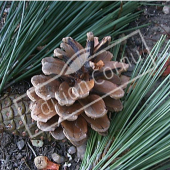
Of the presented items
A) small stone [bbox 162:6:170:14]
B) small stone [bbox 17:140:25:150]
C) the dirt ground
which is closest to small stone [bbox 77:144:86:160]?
the dirt ground

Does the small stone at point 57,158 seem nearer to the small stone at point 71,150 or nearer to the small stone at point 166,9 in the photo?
the small stone at point 71,150

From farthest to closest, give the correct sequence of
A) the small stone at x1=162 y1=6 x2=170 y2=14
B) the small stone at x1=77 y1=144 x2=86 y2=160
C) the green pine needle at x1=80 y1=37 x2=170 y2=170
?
the small stone at x1=162 y1=6 x2=170 y2=14 → the small stone at x1=77 y1=144 x2=86 y2=160 → the green pine needle at x1=80 y1=37 x2=170 y2=170

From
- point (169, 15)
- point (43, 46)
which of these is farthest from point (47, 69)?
point (169, 15)

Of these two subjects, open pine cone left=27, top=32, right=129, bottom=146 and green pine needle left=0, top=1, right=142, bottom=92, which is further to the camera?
green pine needle left=0, top=1, right=142, bottom=92

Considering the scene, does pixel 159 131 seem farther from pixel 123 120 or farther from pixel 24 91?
pixel 24 91

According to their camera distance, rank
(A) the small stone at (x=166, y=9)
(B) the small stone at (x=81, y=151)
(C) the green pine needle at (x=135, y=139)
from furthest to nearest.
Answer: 1. (A) the small stone at (x=166, y=9)
2. (B) the small stone at (x=81, y=151)
3. (C) the green pine needle at (x=135, y=139)

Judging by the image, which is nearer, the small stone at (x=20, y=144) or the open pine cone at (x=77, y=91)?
the open pine cone at (x=77, y=91)

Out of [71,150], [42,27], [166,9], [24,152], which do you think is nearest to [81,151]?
[71,150]

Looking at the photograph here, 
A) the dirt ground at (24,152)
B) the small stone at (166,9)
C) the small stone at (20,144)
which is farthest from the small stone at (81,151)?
the small stone at (166,9)

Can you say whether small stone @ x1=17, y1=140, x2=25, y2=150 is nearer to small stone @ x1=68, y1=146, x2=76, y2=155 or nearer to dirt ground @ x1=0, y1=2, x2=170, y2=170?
dirt ground @ x1=0, y1=2, x2=170, y2=170

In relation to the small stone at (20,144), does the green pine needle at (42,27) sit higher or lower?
higher
